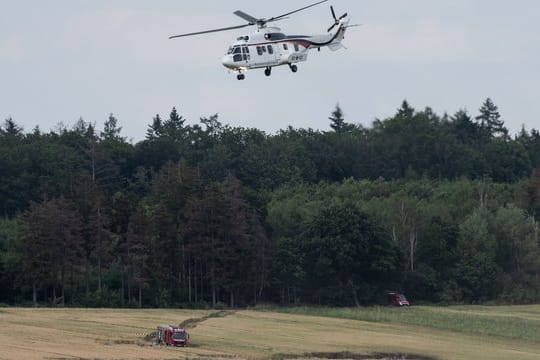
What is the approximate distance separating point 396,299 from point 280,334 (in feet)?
124

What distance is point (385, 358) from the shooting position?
77.1 m

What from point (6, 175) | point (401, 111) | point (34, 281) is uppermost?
point (401, 111)

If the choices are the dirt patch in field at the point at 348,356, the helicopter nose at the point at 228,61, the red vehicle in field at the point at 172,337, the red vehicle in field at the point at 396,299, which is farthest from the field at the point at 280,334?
the helicopter nose at the point at 228,61

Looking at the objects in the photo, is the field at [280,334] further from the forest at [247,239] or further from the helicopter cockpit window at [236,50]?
the helicopter cockpit window at [236,50]

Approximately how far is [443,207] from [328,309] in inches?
1224

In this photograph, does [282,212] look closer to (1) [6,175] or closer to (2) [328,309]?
(2) [328,309]

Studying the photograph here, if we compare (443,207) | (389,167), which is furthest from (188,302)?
(389,167)

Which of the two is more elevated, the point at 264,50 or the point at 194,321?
the point at 264,50

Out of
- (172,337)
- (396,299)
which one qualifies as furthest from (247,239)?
(172,337)

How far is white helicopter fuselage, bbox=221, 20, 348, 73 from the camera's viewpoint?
7644cm

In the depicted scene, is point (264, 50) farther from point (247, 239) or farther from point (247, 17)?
point (247, 239)

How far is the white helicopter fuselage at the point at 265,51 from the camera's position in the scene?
3009 inches

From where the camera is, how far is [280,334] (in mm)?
86812

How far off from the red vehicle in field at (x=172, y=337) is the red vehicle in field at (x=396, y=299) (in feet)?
155
